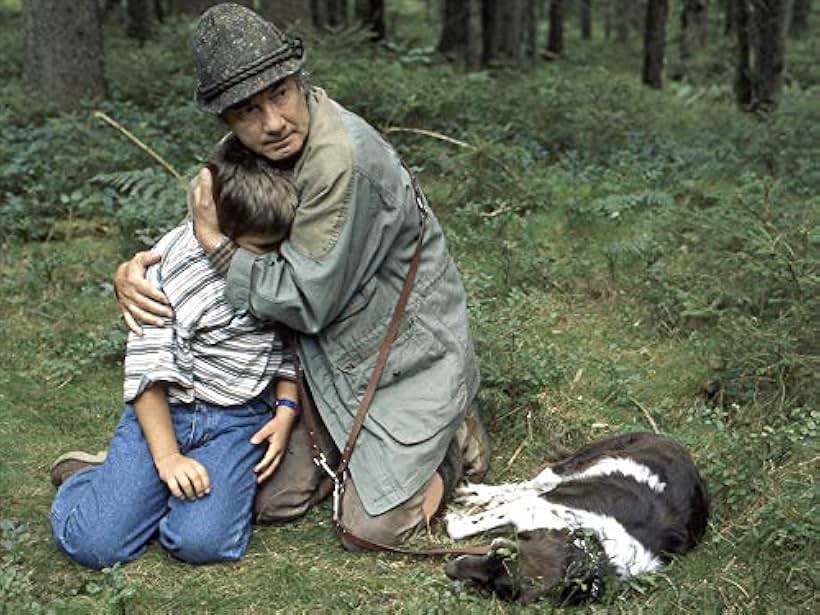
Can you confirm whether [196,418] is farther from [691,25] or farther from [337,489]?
[691,25]

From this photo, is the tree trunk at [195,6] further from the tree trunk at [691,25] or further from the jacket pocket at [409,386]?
the jacket pocket at [409,386]

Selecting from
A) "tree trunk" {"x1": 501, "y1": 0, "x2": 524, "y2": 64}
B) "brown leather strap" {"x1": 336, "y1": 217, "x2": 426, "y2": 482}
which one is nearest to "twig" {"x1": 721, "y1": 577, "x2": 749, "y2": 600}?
"brown leather strap" {"x1": 336, "y1": 217, "x2": 426, "y2": 482}

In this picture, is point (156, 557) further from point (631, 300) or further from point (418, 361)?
point (631, 300)

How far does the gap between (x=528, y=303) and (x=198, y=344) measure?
2.58m

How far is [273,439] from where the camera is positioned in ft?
15.1

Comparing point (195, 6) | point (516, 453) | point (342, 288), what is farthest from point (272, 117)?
point (195, 6)

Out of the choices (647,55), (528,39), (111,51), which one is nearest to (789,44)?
(528,39)

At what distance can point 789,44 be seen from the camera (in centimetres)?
2733

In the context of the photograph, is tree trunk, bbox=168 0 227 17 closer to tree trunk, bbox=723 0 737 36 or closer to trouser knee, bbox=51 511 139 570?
tree trunk, bbox=723 0 737 36

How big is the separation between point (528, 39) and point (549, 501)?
63.7 feet

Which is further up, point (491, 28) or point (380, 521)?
point (380, 521)

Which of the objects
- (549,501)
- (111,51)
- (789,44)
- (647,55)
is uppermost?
(549,501)

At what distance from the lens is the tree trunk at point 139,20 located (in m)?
15.9

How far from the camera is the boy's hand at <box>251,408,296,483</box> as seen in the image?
15.0 feet
